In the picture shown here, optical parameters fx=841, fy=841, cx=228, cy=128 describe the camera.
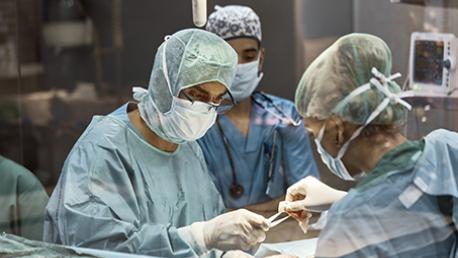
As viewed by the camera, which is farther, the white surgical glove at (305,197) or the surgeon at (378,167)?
the white surgical glove at (305,197)

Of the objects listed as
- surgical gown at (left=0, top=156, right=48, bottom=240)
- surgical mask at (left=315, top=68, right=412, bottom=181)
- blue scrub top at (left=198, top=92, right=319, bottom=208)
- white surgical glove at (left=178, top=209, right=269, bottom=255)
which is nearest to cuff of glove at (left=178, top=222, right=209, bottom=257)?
white surgical glove at (left=178, top=209, right=269, bottom=255)

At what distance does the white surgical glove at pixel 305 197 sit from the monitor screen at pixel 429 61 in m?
0.32

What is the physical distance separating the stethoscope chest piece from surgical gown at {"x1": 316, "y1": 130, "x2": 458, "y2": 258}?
482mm

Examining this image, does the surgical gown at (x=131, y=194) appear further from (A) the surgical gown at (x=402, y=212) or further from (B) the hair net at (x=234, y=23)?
(A) the surgical gown at (x=402, y=212)

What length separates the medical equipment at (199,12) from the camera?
1943 millimetres

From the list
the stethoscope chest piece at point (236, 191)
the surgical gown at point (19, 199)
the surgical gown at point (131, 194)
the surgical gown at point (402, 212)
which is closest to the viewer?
the surgical gown at point (402, 212)

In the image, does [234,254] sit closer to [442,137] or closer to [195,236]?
[195,236]

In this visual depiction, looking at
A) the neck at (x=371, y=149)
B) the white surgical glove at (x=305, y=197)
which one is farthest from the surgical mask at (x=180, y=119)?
the neck at (x=371, y=149)

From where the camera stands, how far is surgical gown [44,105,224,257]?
188 cm

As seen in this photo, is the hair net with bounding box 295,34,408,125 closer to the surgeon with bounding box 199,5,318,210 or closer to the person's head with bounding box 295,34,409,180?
the person's head with bounding box 295,34,409,180

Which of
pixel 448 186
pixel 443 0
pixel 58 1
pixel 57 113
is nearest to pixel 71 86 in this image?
pixel 57 113

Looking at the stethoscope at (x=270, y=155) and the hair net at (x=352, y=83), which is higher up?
the hair net at (x=352, y=83)

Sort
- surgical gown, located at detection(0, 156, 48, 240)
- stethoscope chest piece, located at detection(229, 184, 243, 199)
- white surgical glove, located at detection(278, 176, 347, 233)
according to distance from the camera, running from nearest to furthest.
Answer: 1. white surgical glove, located at detection(278, 176, 347, 233)
2. stethoscope chest piece, located at detection(229, 184, 243, 199)
3. surgical gown, located at detection(0, 156, 48, 240)

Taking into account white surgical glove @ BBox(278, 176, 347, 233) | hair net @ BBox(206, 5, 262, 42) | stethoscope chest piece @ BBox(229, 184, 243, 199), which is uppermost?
hair net @ BBox(206, 5, 262, 42)
